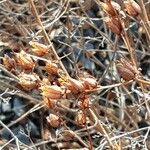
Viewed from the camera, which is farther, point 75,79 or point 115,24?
point 75,79

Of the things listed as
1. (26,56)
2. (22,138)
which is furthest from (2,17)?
(26,56)

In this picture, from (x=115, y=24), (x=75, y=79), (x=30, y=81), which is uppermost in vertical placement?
(x=115, y=24)

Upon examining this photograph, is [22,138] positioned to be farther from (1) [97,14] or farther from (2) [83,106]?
(2) [83,106]

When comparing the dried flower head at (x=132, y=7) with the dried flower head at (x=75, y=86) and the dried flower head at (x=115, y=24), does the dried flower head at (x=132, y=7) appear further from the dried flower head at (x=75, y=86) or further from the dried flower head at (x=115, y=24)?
the dried flower head at (x=75, y=86)

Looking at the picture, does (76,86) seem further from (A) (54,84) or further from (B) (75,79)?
(B) (75,79)

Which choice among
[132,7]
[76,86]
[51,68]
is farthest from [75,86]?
[132,7]

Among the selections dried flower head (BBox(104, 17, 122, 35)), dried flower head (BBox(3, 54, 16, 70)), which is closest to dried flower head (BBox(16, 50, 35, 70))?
dried flower head (BBox(3, 54, 16, 70))

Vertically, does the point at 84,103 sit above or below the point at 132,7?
below

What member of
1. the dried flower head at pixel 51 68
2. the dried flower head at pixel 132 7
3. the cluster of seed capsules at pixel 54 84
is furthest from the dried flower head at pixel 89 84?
the dried flower head at pixel 132 7

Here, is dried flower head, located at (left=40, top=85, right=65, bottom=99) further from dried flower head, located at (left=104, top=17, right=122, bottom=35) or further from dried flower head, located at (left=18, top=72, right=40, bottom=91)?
dried flower head, located at (left=104, top=17, right=122, bottom=35)

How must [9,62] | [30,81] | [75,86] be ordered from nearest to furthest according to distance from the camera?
[75,86] < [30,81] < [9,62]

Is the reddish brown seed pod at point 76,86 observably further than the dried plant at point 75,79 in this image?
No
